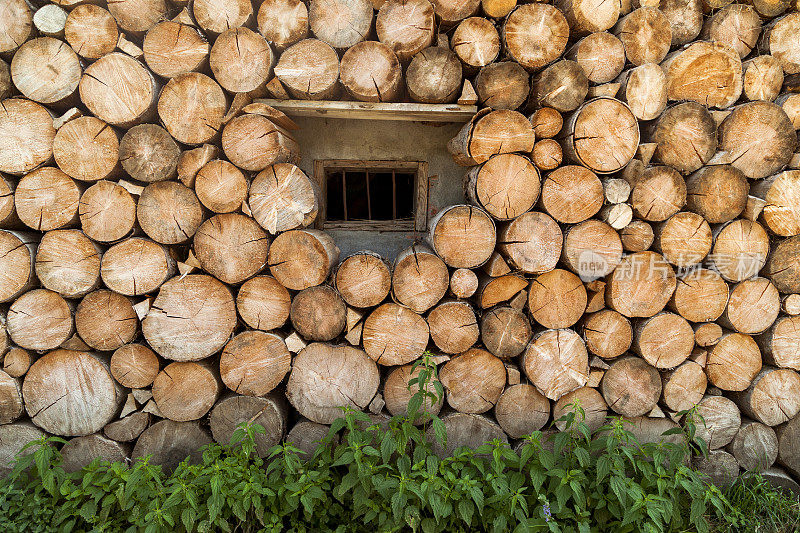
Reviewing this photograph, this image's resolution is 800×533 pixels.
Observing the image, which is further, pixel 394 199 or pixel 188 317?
pixel 394 199

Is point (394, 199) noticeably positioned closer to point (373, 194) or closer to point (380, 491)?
point (373, 194)

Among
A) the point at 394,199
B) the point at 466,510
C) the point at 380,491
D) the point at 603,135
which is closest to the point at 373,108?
the point at 394,199

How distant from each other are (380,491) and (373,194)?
7.99 ft

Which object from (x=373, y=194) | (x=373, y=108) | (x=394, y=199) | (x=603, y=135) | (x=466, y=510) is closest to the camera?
(x=466, y=510)

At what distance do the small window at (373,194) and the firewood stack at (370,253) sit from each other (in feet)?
2.46

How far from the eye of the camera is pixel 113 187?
2662mm

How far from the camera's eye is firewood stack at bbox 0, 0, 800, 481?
2639mm

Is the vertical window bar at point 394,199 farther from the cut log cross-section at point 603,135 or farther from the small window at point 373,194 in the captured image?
the cut log cross-section at point 603,135

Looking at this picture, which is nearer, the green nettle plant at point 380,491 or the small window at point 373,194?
the green nettle plant at point 380,491

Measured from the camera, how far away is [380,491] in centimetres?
242

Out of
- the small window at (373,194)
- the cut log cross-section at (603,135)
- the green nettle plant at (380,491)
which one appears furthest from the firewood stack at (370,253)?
the small window at (373,194)

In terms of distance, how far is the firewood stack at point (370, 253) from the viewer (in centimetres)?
264

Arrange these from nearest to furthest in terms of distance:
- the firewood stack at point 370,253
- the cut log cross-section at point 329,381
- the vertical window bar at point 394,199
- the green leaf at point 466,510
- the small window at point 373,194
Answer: the green leaf at point 466,510
the firewood stack at point 370,253
the cut log cross-section at point 329,381
the small window at point 373,194
the vertical window bar at point 394,199

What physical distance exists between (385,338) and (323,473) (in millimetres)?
875
